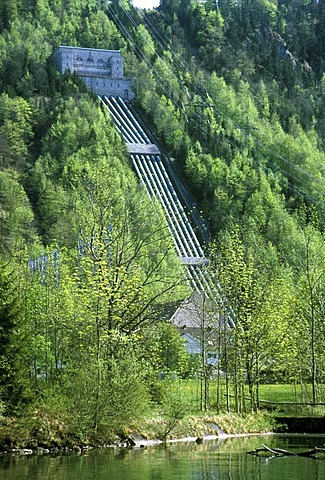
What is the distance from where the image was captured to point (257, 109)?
177125mm

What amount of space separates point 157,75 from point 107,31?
25036 millimetres

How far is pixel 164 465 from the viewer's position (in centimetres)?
2906

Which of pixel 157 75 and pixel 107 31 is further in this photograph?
pixel 107 31

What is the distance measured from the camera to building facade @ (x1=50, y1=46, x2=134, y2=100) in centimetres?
15888

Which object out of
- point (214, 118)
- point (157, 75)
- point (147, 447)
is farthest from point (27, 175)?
point (147, 447)

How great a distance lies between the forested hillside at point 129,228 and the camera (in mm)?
35375

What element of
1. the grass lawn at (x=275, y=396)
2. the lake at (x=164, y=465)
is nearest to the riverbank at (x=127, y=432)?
the lake at (x=164, y=465)

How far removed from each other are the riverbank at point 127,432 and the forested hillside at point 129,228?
0.43 ft

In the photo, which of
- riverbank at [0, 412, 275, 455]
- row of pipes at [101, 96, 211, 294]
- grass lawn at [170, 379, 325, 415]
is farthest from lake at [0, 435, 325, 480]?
row of pipes at [101, 96, 211, 294]

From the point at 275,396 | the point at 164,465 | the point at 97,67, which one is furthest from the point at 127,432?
the point at 97,67

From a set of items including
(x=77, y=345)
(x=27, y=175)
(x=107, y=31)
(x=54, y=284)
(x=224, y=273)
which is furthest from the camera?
(x=107, y=31)

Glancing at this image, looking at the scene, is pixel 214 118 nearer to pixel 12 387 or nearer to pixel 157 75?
pixel 157 75

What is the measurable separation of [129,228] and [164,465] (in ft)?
48.1

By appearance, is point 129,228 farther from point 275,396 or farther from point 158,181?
point 158,181
